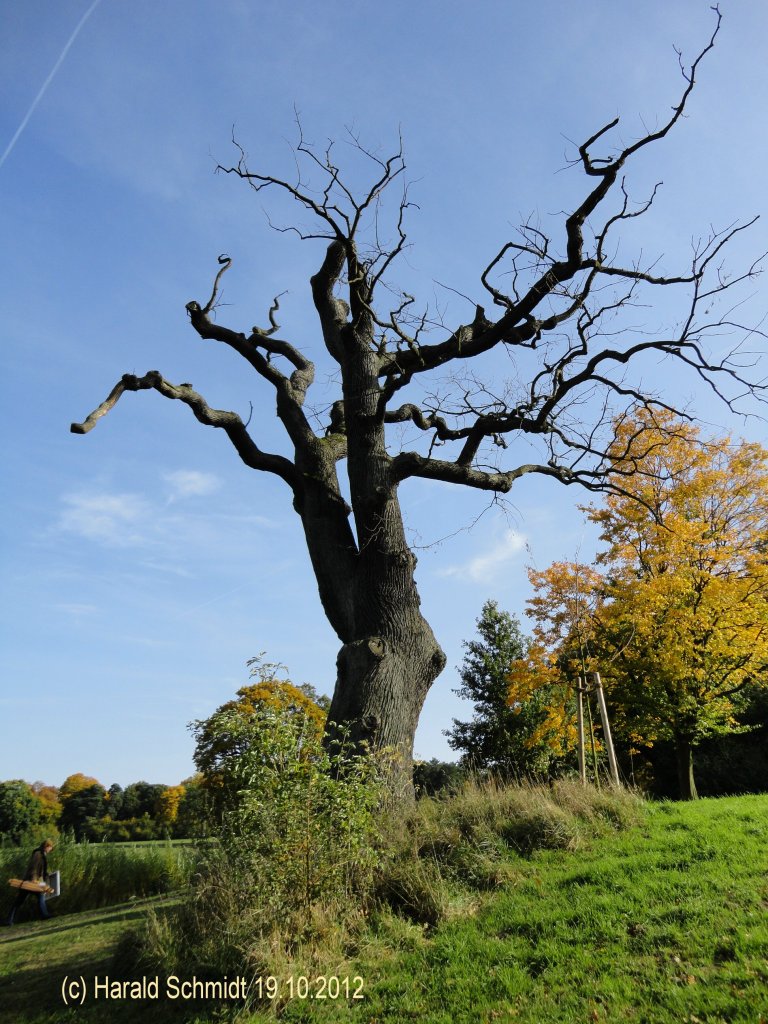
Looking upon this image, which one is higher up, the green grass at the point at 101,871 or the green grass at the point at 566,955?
the green grass at the point at 566,955

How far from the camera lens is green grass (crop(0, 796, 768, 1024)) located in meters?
3.85

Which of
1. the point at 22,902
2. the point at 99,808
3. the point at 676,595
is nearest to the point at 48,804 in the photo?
the point at 99,808

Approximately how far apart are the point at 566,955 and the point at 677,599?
33.4 feet

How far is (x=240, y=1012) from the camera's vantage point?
14.1 feet

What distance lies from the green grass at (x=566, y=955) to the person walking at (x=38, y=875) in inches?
181

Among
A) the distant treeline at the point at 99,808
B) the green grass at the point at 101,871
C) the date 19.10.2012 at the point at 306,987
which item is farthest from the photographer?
the distant treeline at the point at 99,808

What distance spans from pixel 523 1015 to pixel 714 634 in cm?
1132

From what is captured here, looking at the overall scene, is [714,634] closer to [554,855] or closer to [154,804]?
[554,855]

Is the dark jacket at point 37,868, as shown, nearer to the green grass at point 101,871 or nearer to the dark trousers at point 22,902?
the dark trousers at point 22,902

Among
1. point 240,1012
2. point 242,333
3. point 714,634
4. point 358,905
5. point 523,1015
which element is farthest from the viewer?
point 714,634

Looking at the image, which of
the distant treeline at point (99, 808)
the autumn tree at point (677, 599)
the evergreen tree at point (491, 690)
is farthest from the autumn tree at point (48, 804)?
the autumn tree at point (677, 599)

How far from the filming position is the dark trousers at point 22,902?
33.6 feet

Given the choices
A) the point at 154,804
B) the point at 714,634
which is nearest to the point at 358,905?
the point at 714,634

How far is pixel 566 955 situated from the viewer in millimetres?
4477
